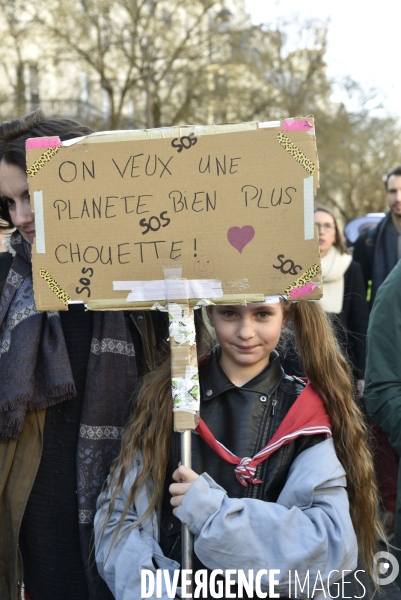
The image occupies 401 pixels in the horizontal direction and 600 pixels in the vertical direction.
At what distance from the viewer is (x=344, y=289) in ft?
17.5

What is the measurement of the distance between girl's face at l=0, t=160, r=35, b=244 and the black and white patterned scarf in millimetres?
109

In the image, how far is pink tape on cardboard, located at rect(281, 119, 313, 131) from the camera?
5.61 ft

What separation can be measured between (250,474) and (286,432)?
14 centimetres

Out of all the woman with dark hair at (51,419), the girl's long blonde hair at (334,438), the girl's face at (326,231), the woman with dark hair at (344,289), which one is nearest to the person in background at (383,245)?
the woman with dark hair at (344,289)

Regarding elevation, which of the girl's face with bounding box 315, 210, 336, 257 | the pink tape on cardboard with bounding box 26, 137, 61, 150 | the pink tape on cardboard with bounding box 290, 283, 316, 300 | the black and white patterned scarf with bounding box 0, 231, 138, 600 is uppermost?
the girl's face with bounding box 315, 210, 336, 257

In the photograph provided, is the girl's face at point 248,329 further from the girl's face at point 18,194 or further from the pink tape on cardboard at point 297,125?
the girl's face at point 18,194

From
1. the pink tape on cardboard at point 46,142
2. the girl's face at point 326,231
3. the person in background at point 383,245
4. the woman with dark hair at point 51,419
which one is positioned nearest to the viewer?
the pink tape on cardboard at point 46,142

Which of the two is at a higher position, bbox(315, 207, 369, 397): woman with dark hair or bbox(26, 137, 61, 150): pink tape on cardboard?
bbox(26, 137, 61, 150): pink tape on cardboard

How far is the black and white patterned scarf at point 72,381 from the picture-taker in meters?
1.90

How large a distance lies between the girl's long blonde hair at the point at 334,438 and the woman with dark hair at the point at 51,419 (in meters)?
0.10

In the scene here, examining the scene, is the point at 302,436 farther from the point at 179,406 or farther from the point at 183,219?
the point at 183,219

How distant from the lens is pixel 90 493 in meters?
1.96

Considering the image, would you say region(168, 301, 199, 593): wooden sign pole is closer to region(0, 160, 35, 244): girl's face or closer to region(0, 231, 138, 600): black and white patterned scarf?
region(0, 231, 138, 600): black and white patterned scarf

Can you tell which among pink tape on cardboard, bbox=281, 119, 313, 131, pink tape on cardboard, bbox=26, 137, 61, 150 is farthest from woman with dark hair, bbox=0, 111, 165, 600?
pink tape on cardboard, bbox=281, 119, 313, 131
